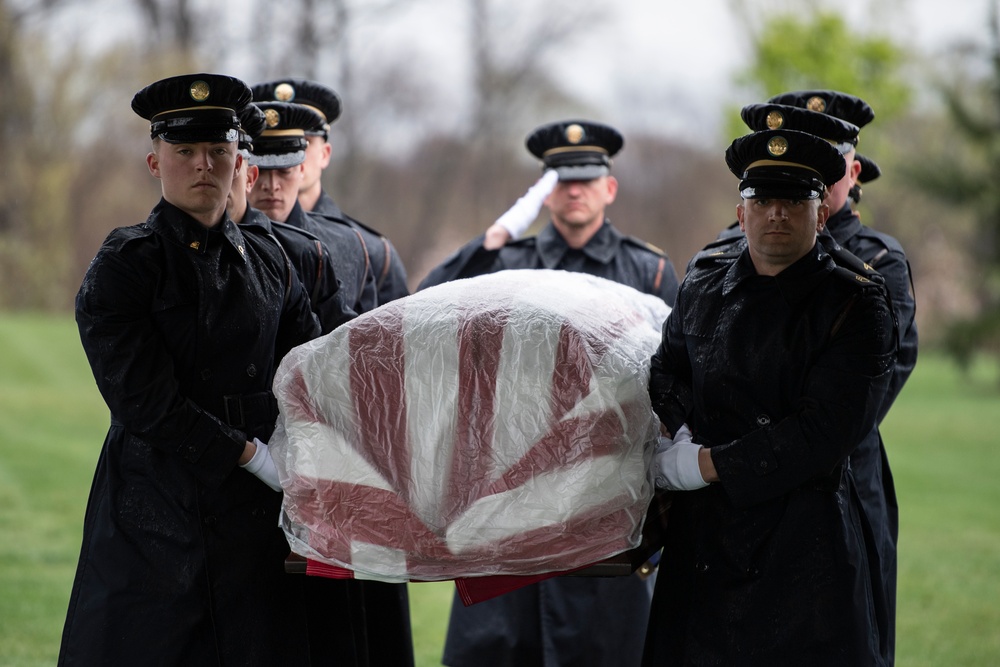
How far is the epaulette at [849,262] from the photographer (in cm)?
293

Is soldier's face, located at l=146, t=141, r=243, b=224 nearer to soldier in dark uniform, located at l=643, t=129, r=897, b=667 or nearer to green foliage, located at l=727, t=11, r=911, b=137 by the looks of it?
soldier in dark uniform, located at l=643, t=129, r=897, b=667

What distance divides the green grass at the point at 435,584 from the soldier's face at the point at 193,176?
2.76m

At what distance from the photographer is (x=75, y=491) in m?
8.60

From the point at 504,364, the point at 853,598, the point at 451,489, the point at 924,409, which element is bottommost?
the point at 924,409

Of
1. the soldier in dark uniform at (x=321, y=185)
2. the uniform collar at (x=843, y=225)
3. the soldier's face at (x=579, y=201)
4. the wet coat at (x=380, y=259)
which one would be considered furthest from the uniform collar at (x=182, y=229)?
the soldier's face at (x=579, y=201)

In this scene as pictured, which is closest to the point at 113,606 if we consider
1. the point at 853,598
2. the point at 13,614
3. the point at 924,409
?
the point at 853,598

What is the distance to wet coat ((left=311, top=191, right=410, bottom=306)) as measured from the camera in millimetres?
4590

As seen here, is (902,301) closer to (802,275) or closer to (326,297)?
(802,275)

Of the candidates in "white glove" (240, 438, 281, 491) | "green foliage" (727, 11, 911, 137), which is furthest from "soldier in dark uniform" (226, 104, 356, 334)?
"green foliage" (727, 11, 911, 137)

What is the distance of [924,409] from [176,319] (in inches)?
515

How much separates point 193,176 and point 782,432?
1.59 meters

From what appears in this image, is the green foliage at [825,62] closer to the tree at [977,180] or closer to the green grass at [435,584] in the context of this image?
the tree at [977,180]

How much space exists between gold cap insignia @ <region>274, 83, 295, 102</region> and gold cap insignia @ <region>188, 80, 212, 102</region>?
1809mm

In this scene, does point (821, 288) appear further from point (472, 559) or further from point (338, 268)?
point (338, 268)
